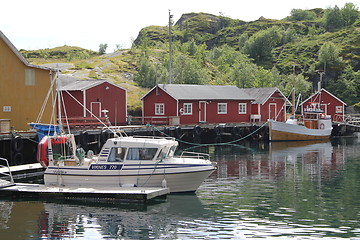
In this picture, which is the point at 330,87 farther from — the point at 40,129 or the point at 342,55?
the point at 40,129

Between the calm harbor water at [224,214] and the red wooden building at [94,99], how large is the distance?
19786 millimetres

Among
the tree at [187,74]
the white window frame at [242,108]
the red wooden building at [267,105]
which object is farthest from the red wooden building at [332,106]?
the tree at [187,74]

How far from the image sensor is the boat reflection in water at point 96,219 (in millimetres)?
→ 17828

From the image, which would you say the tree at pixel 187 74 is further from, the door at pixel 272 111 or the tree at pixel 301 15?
the tree at pixel 301 15

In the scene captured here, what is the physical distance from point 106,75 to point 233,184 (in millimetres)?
50163

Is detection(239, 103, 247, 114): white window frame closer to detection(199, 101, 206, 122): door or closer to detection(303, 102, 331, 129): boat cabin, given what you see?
detection(199, 101, 206, 122): door

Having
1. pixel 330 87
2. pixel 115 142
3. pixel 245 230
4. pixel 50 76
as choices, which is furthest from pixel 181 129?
pixel 330 87

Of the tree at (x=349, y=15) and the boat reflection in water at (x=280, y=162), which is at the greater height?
the tree at (x=349, y=15)

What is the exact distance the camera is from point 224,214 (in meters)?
20.3

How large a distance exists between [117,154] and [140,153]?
110cm

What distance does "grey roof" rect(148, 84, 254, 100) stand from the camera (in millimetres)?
53812

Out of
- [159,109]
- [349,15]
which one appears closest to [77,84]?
[159,109]

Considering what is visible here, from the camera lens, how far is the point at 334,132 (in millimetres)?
66188

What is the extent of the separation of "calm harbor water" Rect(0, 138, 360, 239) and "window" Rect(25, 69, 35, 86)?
1596 cm
